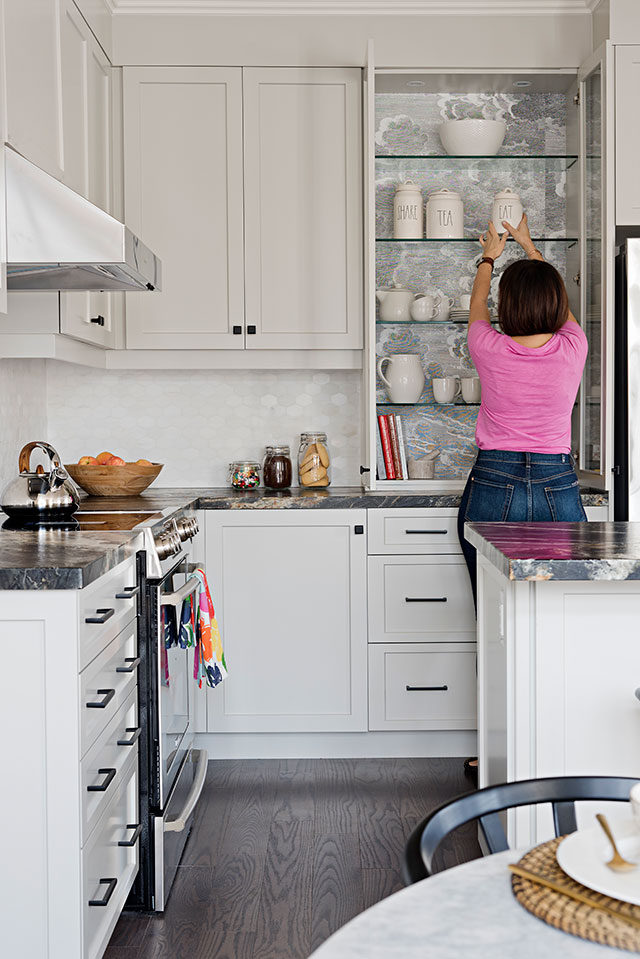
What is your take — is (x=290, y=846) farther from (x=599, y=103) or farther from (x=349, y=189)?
(x=599, y=103)

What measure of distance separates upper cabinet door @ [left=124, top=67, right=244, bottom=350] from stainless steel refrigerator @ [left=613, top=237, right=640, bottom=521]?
135cm

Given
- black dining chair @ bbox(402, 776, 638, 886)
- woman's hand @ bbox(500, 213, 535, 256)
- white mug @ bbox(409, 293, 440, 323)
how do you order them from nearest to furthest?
black dining chair @ bbox(402, 776, 638, 886), woman's hand @ bbox(500, 213, 535, 256), white mug @ bbox(409, 293, 440, 323)

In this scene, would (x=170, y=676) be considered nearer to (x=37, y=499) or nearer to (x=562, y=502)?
(x=37, y=499)

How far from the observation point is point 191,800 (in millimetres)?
2705

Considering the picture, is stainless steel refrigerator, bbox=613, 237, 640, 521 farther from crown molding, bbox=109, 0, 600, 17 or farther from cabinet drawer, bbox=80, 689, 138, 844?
cabinet drawer, bbox=80, 689, 138, 844

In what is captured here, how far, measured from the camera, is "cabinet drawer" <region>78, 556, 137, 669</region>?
1885 millimetres

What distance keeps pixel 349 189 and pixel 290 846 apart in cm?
229

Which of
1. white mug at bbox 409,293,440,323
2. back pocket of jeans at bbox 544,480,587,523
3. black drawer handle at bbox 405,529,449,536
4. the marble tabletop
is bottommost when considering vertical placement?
the marble tabletop

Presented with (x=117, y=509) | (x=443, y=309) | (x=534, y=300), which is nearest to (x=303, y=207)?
(x=443, y=309)

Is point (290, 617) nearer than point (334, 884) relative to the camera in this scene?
No

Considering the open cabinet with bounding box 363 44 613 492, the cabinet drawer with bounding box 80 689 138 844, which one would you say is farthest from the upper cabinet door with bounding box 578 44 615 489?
the cabinet drawer with bounding box 80 689 138 844

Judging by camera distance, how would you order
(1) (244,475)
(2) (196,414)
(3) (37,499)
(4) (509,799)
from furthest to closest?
1. (2) (196,414)
2. (1) (244,475)
3. (3) (37,499)
4. (4) (509,799)

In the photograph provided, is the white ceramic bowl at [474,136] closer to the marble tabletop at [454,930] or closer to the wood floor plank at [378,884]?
the wood floor plank at [378,884]

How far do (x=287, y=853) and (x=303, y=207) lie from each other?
2248 millimetres
